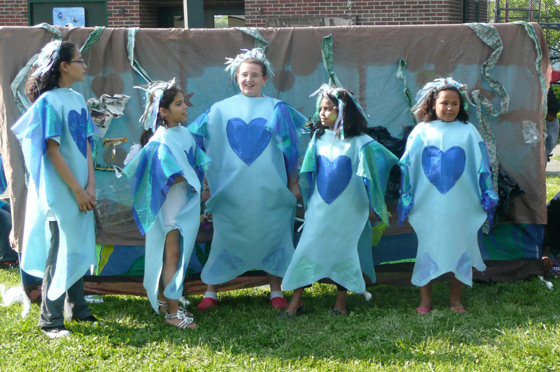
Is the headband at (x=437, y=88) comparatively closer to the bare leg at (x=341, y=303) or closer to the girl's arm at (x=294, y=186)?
the girl's arm at (x=294, y=186)

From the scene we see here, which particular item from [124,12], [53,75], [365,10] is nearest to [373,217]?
[53,75]

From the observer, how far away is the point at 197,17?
22.3 ft

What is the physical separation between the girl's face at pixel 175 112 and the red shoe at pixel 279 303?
1.36 metres

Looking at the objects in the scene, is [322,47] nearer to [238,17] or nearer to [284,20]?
[284,20]

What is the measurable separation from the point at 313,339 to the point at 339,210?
2.79ft

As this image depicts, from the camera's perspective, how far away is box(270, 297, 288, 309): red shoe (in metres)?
4.93

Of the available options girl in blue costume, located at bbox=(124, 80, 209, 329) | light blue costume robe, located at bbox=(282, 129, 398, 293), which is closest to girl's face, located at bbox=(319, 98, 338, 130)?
light blue costume robe, located at bbox=(282, 129, 398, 293)

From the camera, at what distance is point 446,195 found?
15.4 feet

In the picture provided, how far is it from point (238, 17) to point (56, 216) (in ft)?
32.4

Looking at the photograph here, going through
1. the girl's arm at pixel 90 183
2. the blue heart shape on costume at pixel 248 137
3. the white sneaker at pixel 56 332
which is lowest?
the white sneaker at pixel 56 332

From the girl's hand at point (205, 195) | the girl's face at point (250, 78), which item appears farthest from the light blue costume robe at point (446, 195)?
the girl's hand at point (205, 195)

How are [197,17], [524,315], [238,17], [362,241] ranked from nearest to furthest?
[524,315] < [362,241] < [197,17] < [238,17]

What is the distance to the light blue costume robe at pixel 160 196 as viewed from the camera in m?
4.50

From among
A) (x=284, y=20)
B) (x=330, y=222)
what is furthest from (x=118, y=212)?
(x=284, y=20)
